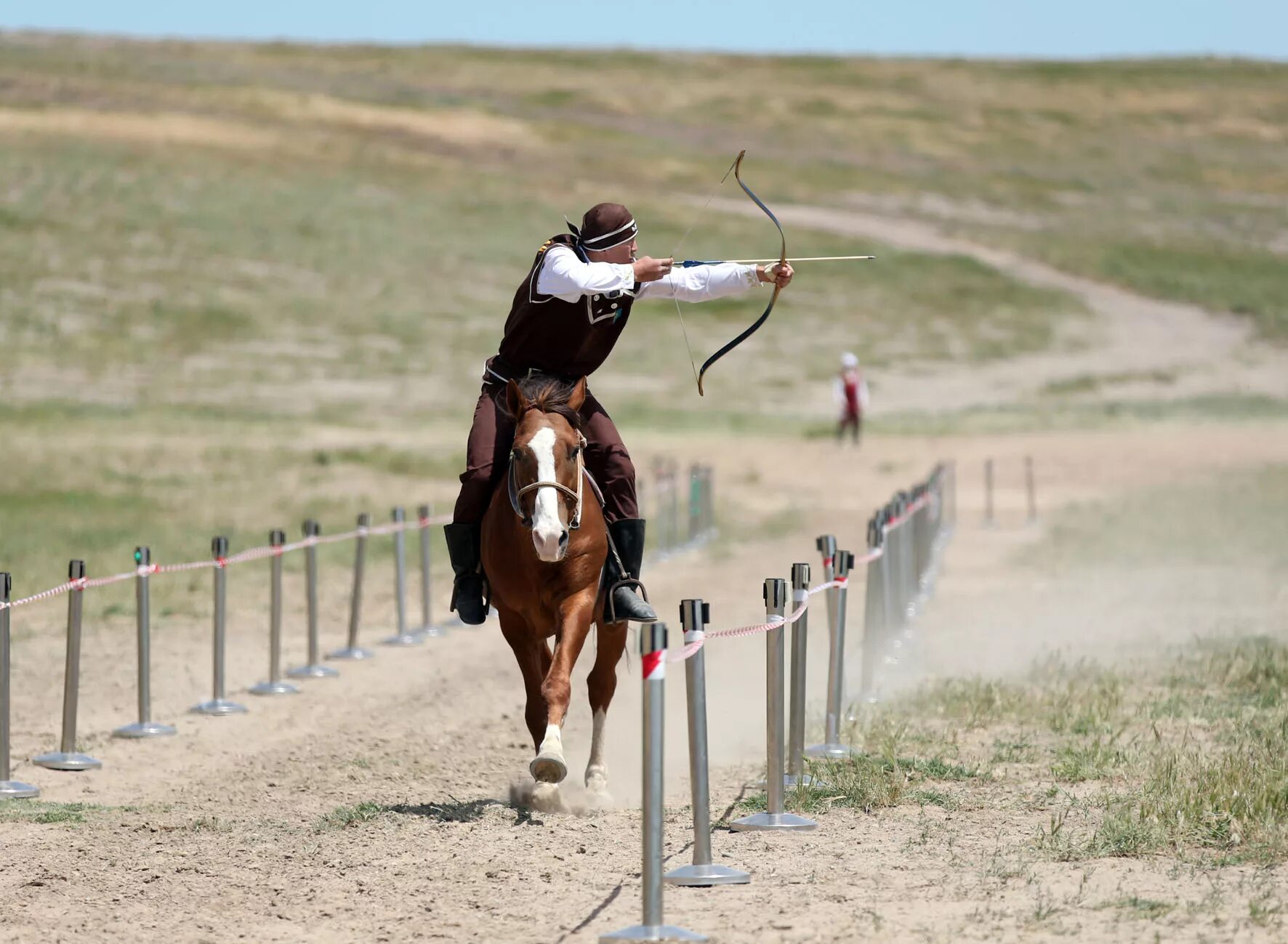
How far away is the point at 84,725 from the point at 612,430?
5.00 metres

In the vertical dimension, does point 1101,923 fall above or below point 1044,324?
below

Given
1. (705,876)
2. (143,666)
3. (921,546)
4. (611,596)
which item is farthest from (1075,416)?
(705,876)

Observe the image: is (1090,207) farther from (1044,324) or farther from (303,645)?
(303,645)

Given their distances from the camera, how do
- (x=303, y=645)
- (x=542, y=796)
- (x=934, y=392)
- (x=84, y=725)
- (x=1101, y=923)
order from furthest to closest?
(x=934, y=392), (x=303, y=645), (x=84, y=725), (x=542, y=796), (x=1101, y=923)

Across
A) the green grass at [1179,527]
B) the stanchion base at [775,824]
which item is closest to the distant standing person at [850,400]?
the green grass at [1179,527]

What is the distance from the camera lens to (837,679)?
405 inches

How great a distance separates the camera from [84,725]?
12.4 m

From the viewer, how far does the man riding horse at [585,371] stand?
9125 mm

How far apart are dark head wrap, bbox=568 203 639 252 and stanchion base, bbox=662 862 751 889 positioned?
3278 mm

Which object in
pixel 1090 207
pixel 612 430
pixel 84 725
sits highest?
pixel 1090 207

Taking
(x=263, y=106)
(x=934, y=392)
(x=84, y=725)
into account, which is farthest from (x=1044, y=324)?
(x=84, y=725)

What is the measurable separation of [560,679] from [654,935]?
2387 mm

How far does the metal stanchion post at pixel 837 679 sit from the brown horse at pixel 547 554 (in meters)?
1.28

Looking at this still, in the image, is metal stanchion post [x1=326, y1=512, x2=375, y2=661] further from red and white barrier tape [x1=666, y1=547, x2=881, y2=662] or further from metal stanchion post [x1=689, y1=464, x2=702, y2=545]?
metal stanchion post [x1=689, y1=464, x2=702, y2=545]
